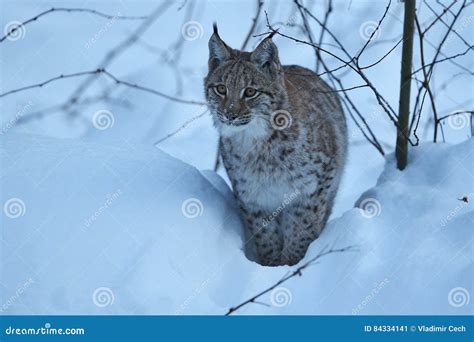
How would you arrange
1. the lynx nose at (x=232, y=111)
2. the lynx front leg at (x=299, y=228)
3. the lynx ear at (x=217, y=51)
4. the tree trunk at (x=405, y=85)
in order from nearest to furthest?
the lynx nose at (x=232, y=111) < the lynx ear at (x=217, y=51) < the tree trunk at (x=405, y=85) < the lynx front leg at (x=299, y=228)

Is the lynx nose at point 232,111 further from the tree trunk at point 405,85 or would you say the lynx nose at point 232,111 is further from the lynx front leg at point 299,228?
the tree trunk at point 405,85

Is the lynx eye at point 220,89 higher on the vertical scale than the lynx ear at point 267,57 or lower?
lower

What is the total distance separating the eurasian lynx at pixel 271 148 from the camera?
177 inches

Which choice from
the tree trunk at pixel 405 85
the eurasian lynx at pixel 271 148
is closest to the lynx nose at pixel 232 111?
the eurasian lynx at pixel 271 148

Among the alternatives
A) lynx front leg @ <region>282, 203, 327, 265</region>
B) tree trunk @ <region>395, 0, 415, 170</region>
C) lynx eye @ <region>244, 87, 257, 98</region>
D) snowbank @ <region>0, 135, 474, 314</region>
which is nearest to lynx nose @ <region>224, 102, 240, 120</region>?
lynx eye @ <region>244, 87, 257, 98</region>

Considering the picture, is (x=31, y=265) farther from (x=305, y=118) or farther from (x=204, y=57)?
(x=204, y=57)

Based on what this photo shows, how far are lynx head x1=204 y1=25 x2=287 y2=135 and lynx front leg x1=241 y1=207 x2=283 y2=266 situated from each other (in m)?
0.62

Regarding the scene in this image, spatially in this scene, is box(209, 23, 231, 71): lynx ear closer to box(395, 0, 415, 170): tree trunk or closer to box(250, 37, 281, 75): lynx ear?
box(250, 37, 281, 75): lynx ear

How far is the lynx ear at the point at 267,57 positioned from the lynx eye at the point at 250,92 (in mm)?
181

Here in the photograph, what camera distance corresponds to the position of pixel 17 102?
675 cm

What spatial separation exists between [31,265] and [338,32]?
5.50m

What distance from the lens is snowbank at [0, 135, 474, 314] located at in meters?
3.57

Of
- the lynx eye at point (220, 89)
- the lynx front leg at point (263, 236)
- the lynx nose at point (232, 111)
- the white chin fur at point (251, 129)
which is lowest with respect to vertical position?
the lynx front leg at point (263, 236)

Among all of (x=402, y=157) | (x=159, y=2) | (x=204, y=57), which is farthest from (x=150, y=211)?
(x=159, y=2)
